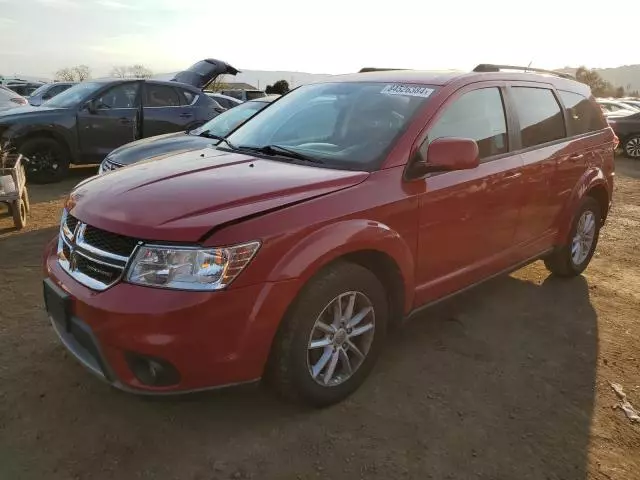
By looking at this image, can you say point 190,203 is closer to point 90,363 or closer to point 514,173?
point 90,363

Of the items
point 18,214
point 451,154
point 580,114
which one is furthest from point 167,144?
point 580,114

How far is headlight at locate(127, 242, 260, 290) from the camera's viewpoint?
2.31 m

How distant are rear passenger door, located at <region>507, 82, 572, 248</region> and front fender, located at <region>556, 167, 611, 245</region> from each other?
0.36 feet

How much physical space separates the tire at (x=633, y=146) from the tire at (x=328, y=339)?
14.9m

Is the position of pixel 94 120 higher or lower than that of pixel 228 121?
lower

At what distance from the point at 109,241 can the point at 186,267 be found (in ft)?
1.35

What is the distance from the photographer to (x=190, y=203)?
2500 mm

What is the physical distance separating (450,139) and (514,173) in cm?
97

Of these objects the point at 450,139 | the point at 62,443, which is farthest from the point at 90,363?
the point at 450,139

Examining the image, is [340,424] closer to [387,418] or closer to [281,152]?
[387,418]

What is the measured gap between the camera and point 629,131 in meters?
15.2

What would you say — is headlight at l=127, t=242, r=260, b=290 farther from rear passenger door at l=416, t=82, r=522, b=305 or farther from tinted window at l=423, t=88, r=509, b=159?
tinted window at l=423, t=88, r=509, b=159

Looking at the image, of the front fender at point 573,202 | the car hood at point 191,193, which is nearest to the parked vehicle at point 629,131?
the front fender at point 573,202

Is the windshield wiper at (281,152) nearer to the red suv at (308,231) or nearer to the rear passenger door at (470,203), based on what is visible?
the red suv at (308,231)
